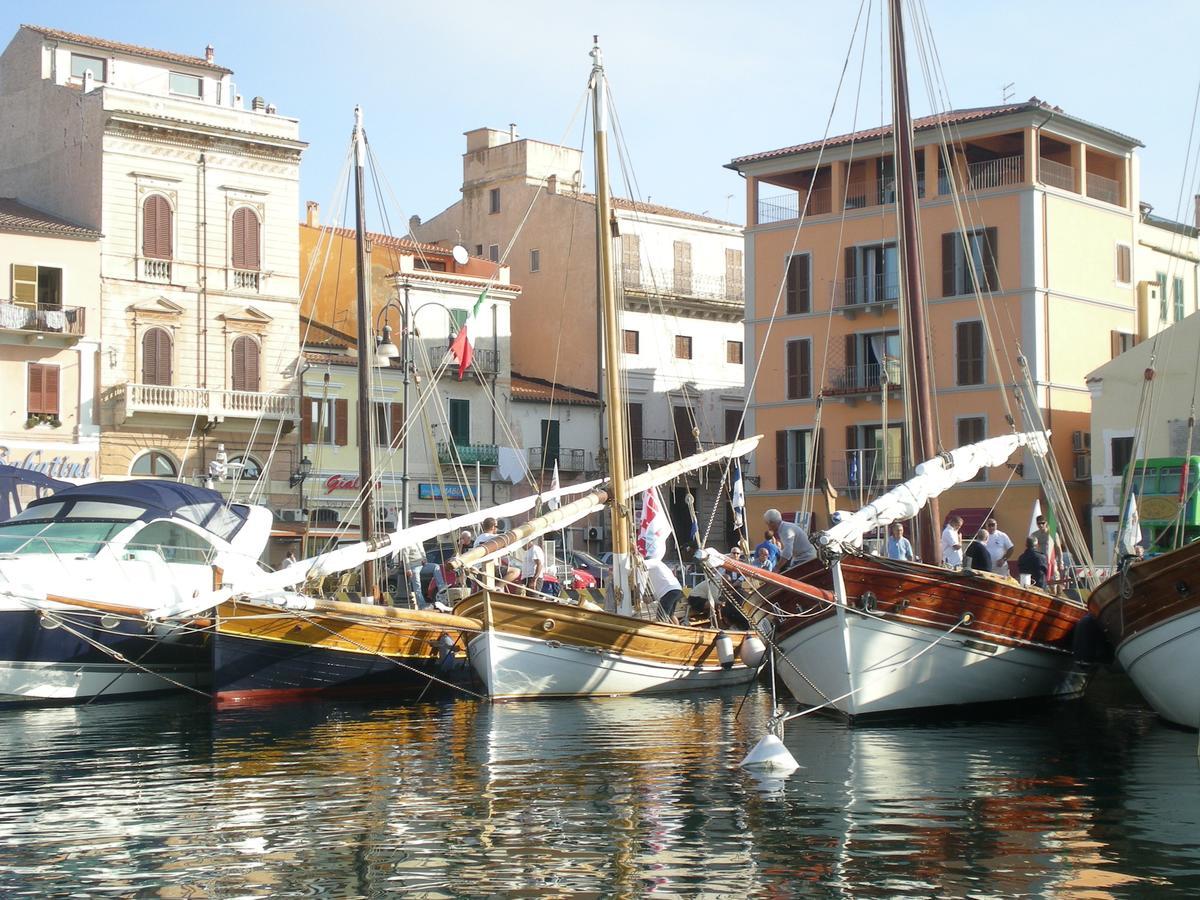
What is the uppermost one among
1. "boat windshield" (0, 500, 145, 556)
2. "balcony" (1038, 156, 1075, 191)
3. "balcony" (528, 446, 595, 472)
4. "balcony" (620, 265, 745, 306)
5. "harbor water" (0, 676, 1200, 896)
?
"balcony" (1038, 156, 1075, 191)

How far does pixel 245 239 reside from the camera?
51094mm

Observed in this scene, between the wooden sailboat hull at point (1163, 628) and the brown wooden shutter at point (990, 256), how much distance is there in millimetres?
31099

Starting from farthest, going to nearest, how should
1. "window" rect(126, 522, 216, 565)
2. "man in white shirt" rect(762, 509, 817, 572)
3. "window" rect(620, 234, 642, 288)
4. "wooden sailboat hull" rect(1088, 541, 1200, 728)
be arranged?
1. "window" rect(620, 234, 642, 288)
2. "window" rect(126, 522, 216, 565)
3. "man in white shirt" rect(762, 509, 817, 572)
4. "wooden sailboat hull" rect(1088, 541, 1200, 728)

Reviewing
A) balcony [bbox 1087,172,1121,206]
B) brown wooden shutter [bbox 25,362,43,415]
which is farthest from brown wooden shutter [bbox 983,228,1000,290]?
brown wooden shutter [bbox 25,362,43,415]

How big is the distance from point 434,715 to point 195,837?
966 centimetres

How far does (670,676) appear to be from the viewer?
2531 cm

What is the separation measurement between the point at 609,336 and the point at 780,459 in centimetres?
3006

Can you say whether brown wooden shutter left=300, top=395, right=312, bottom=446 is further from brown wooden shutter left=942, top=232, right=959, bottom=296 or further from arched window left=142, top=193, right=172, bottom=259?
brown wooden shutter left=942, top=232, right=959, bottom=296

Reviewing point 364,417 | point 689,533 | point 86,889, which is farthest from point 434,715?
point 689,533

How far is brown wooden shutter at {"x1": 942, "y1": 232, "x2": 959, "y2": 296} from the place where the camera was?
169ft

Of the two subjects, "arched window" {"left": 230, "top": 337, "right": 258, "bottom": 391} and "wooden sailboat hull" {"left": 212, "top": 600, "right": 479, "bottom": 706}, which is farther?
"arched window" {"left": 230, "top": 337, "right": 258, "bottom": 391}

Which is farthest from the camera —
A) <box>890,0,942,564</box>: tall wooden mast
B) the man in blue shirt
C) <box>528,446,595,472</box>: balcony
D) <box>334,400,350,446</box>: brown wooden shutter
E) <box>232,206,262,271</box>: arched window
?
<box>528,446,595,472</box>: balcony

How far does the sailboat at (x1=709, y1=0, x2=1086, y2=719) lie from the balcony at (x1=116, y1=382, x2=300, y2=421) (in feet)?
91.1

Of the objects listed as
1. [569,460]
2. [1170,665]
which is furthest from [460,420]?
[1170,665]
